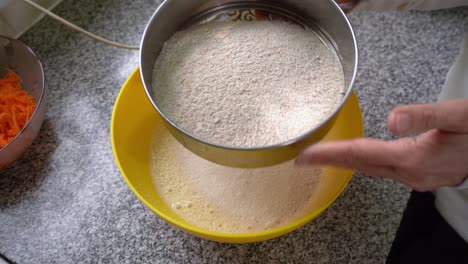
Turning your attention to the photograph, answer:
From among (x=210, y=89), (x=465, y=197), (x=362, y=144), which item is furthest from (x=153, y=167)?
(x=465, y=197)

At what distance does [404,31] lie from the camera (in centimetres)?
85

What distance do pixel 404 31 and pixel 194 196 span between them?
1.79 ft

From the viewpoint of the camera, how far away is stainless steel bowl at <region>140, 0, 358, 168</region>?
47 cm

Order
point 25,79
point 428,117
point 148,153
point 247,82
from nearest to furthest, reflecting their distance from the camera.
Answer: point 428,117, point 247,82, point 148,153, point 25,79

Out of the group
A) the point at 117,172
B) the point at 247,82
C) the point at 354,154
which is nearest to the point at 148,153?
the point at 117,172

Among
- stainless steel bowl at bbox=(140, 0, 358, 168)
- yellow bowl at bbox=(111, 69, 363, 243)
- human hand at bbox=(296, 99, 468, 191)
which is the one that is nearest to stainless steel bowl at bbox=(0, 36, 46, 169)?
yellow bowl at bbox=(111, 69, 363, 243)

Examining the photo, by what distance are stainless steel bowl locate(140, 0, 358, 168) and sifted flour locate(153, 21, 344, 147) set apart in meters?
0.01

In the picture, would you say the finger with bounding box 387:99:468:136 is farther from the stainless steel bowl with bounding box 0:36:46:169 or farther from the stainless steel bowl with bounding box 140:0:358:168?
the stainless steel bowl with bounding box 0:36:46:169

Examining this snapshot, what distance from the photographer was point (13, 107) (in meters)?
0.74

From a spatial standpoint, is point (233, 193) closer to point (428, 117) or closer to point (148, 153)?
Result: point (148, 153)

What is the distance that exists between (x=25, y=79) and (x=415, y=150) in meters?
0.68

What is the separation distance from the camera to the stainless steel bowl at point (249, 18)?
1.54ft

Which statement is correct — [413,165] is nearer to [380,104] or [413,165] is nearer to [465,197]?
A: [465,197]

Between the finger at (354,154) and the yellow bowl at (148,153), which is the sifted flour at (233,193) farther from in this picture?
the finger at (354,154)
